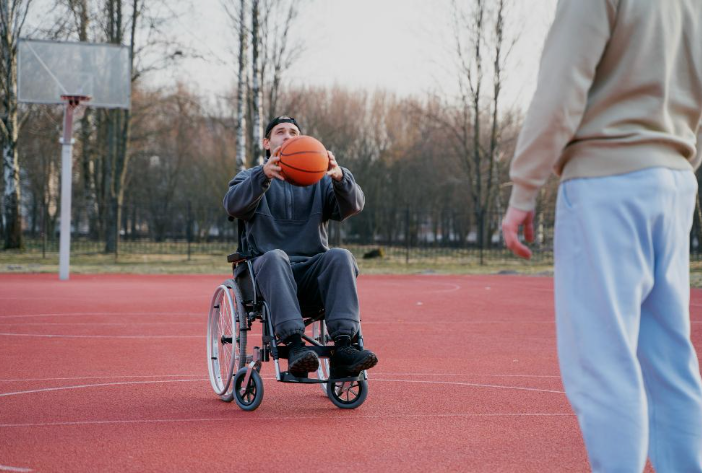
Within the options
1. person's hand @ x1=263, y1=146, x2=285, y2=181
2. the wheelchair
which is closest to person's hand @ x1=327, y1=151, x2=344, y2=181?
person's hand @ x1=263, y1=146, x2=285, y2=181

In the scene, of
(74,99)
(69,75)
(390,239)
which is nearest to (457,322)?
(74,99)

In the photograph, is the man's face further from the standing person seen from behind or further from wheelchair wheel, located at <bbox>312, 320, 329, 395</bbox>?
the standing person seen from behind

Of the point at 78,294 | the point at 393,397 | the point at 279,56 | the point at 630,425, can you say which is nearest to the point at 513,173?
the point at 630,425

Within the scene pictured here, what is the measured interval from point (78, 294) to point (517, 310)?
608cm

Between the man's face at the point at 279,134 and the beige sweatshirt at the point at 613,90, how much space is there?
2.77 meters

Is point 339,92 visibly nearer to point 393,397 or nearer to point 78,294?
point 78,294

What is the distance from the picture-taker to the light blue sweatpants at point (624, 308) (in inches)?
91.4

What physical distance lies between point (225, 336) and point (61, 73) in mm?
13039

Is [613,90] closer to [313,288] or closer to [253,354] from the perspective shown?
[313,288]

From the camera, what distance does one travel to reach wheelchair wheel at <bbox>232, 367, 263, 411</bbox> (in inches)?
179

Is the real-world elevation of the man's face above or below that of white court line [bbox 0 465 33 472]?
above

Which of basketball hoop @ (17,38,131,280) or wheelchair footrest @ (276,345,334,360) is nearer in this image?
wheelchair footrest @ (276,345,334,360)

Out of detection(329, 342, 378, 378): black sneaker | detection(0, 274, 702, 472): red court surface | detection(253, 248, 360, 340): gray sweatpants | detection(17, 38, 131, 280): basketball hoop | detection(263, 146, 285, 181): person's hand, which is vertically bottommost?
detection(0, 274, 702, 472): red court surface

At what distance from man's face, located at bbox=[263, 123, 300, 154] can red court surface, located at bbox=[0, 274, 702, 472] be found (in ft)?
Answer: 4.78
